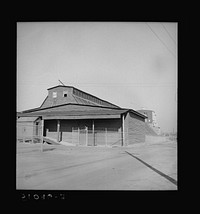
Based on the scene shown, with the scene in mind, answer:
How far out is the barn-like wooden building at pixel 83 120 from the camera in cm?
1336

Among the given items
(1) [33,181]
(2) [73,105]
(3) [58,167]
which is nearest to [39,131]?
(2) [73,105]

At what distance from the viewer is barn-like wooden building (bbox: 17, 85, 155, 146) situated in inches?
526

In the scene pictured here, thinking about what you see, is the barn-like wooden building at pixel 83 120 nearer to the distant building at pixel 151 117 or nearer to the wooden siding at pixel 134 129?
the wooden siding at pixel 134 129

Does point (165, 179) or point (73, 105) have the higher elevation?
point (73, 105)

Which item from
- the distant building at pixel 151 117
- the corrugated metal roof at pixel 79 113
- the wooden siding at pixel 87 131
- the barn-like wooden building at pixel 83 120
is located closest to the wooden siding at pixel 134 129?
the barn-like wooden building at pixel 83 120

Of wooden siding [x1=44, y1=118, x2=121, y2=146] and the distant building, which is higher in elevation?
the distant building

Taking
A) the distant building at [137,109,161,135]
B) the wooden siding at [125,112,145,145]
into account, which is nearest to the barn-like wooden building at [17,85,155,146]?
the wooden siding at [125,112,145,145]

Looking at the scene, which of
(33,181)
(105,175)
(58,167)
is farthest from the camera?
(58,167)

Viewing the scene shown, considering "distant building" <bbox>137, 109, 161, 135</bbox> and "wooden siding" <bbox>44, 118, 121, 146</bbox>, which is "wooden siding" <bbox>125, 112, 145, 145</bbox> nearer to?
"wooden siding" <bbox>44, 118, 121, 146</bbox>

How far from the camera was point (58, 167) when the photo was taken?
5445 millimetres

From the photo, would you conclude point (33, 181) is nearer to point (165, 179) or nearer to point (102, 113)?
point (165, 179)

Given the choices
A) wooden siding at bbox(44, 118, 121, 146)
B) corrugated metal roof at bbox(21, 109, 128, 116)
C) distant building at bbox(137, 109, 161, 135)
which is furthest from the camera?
wooden siding at bbox(44, 118, 121, 146)

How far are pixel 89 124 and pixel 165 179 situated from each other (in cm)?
1011

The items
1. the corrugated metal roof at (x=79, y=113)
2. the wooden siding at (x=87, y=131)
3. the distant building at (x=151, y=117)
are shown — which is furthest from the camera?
the wooden siding at (x=87, y=131)
